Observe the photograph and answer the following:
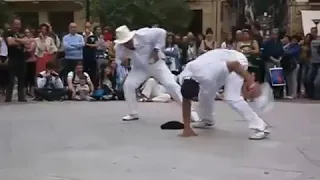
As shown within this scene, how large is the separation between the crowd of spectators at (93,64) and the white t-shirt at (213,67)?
589 centimetres

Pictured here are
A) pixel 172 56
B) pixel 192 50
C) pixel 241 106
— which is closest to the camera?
pixel 241 106

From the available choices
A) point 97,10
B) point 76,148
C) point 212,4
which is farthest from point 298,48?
point 212,4

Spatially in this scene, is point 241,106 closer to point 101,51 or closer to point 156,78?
point 156,78

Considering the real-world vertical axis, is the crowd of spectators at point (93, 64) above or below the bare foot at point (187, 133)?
above

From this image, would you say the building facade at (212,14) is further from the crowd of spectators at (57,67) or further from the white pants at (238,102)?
the white pants at (238,102)

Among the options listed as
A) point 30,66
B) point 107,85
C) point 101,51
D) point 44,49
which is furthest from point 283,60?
point 30,66

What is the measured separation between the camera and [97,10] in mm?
32438

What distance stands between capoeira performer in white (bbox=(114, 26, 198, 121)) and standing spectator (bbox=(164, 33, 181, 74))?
233 inches

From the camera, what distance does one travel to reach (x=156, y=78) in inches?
439

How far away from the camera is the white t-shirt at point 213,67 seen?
9289 millimetres

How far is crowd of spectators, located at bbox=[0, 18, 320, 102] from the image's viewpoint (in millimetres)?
15320

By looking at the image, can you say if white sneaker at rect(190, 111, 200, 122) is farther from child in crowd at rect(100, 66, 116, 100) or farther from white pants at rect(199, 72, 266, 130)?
child in crowd at rect(100, 66, 116, 100)

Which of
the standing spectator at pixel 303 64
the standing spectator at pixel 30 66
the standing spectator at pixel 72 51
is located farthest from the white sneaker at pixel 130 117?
the standing spectator at pixel 303 64

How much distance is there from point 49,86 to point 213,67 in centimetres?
697
